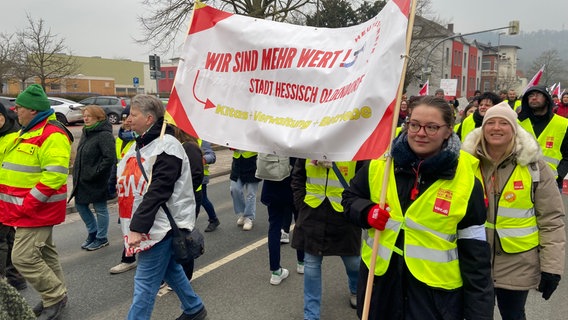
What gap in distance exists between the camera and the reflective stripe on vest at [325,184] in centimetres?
338

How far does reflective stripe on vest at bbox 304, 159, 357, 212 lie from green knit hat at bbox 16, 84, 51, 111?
2278mm

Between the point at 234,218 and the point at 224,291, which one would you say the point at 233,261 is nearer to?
the point at 224,291

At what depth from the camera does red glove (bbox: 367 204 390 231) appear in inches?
83.0

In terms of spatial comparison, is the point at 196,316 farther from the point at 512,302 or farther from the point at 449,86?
the point at 449,86

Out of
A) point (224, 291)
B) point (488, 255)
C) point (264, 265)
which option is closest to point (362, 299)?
point (488, 255)

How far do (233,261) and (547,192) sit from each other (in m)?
3.34

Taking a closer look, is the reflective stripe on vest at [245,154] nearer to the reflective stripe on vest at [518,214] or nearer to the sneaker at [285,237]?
the sneaker at [285,237]

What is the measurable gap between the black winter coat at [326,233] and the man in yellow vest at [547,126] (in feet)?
8.91

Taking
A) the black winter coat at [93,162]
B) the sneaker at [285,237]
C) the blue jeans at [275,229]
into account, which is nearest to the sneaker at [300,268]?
the blue jeans at [275,229]

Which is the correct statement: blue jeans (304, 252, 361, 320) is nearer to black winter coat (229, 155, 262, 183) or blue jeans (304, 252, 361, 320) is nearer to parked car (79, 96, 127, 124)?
black winter coat (229, 155, 262, 183)

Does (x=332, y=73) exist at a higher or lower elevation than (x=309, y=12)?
lower

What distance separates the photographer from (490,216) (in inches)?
102

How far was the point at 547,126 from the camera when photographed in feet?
15.9

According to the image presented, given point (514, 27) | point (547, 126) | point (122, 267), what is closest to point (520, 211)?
point (547, 126)
